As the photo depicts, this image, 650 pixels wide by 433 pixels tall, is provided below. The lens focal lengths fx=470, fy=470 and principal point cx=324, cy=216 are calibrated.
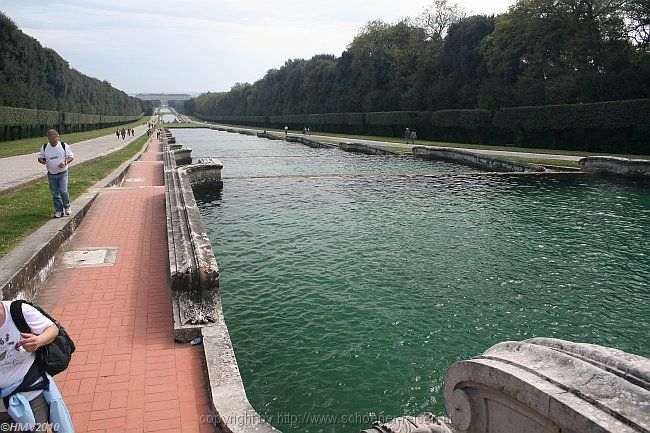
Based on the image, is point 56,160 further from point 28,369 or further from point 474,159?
point 474,159

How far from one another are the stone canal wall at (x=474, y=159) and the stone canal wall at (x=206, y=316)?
658 inches

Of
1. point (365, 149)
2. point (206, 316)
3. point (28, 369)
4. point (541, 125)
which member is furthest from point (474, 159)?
point (28, 369)

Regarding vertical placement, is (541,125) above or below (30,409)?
above

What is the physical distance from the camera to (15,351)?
9.65 ft

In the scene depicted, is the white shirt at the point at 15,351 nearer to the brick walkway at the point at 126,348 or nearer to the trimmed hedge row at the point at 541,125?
the brick walkway at the point at 126,348

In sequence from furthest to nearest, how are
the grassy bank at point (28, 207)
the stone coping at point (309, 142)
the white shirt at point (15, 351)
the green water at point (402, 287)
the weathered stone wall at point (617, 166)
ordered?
the stone coping at point (309, 142) → the weathered stone wall at point (617, 166) → the grassy bank at point (28, 207) → the green water at point (402, 287) → the white shirt at point (15, 351)

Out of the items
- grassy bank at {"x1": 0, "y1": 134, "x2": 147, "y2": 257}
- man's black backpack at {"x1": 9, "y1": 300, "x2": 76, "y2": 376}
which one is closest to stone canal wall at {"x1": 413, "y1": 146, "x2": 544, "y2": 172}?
grassy bank at {"x1": 0, "y1": 134, "x2": 147, "y2": 257}

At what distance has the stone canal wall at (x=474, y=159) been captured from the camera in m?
21.4

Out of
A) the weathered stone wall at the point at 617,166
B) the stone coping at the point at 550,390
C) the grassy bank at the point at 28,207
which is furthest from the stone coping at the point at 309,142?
the stone coping at the point at 550,390

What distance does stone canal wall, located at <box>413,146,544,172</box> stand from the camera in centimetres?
2138

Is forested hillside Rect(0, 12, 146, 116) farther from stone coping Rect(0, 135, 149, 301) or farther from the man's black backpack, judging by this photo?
the man's black backpack

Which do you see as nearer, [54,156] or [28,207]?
[54,156]

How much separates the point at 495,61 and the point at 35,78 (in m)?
42.1

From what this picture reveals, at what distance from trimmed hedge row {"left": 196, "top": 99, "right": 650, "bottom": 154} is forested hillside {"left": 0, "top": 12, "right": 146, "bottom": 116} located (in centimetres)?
3320
